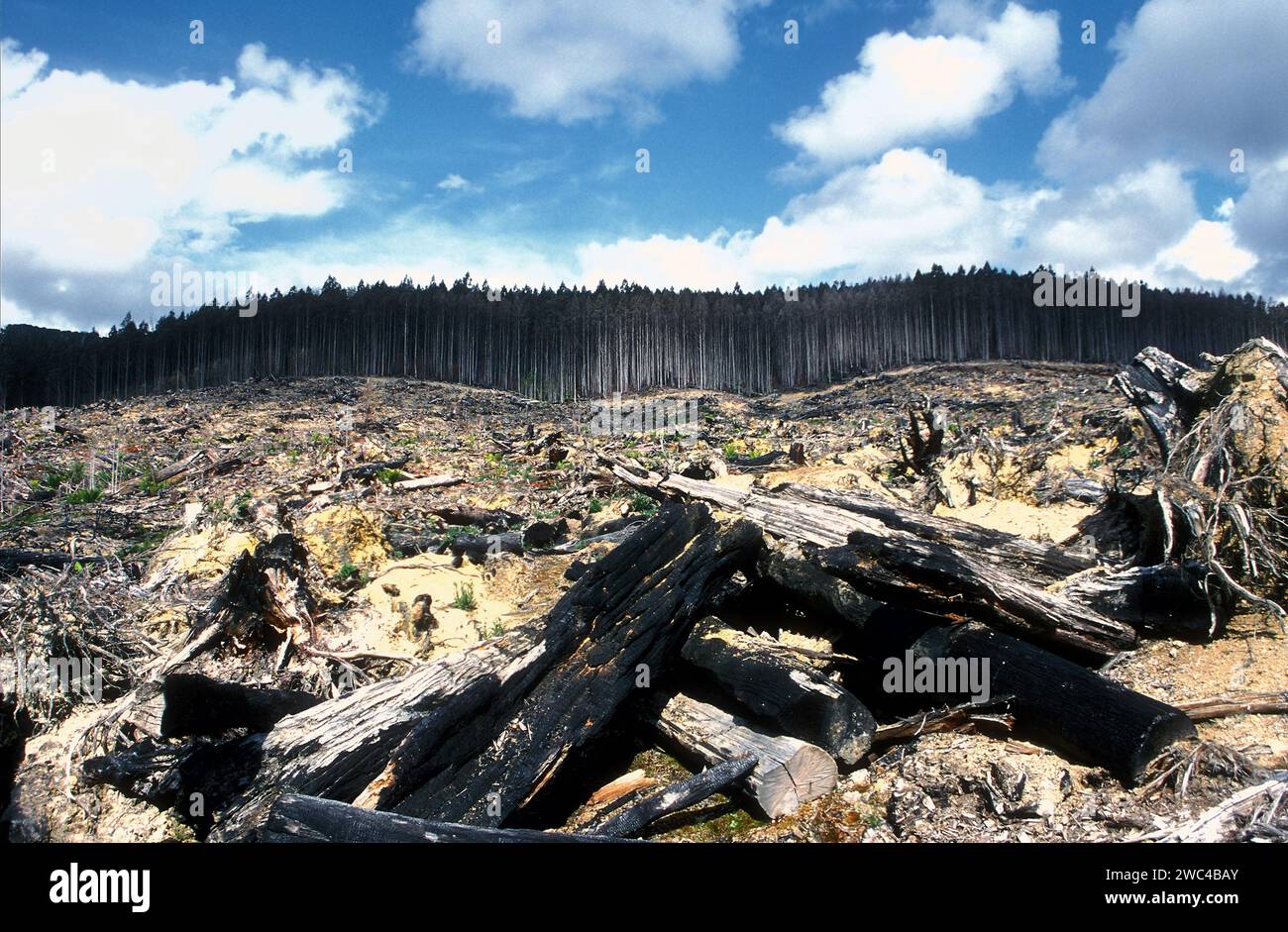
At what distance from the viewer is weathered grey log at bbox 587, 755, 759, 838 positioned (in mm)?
3545

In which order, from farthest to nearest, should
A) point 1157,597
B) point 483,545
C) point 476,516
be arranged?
point 476,516 < point 483,545 < point 1157,597

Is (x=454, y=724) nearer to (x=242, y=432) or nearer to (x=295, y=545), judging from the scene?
(x=295, y=545)

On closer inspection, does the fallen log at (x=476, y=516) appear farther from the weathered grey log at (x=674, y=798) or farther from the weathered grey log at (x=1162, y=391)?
the weathered grey log at (x=1162, y=391)

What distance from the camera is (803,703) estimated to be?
409 centimetres

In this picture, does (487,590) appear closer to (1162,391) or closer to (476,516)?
(476,516)

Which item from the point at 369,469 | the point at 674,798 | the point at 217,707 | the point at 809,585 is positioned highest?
the point at 369,469

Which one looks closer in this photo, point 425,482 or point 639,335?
point 425,482

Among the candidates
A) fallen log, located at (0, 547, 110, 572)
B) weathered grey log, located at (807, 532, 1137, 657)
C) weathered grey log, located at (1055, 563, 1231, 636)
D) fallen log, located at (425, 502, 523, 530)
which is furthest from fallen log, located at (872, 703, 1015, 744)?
fallen log, located at (0, 547, 110, 572)

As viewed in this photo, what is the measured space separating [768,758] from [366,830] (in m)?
2.06

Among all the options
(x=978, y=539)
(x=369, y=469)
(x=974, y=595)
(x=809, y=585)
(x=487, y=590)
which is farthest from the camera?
(x=369, y=469)

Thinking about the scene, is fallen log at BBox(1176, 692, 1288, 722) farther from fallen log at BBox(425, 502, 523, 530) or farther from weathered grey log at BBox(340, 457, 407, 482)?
weathered grey log at BBox(340, 457, 407, 482)

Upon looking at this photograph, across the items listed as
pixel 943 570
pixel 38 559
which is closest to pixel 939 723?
pixel 943 570
